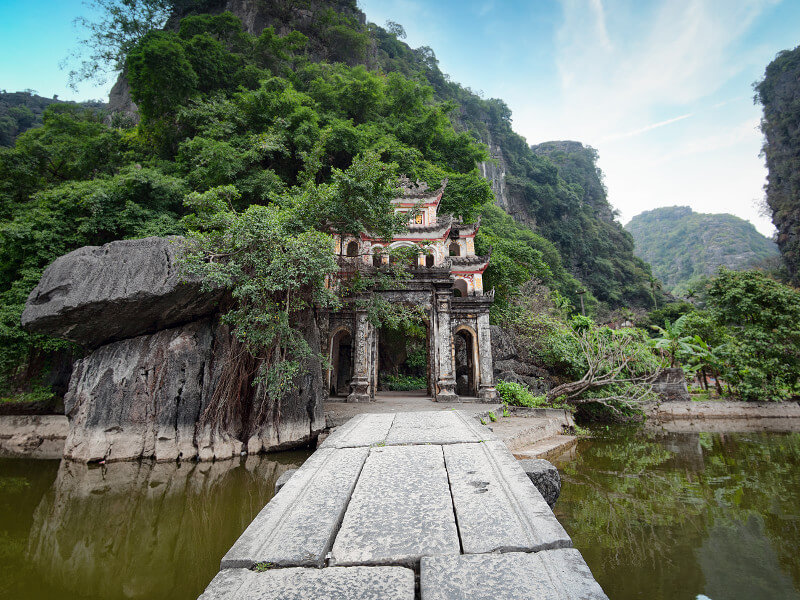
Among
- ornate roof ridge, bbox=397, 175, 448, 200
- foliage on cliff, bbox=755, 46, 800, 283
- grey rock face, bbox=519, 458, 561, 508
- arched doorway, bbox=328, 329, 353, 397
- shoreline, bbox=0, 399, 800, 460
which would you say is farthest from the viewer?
foliage on cliff, bbox=755, 46, 800, 283

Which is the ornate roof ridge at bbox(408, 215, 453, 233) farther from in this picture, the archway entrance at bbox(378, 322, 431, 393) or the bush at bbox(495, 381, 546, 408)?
the bush at bbox(495, 381, 546, 408)

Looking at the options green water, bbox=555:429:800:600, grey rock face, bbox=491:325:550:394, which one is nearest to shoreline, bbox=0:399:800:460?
green water, bbox=555:429:800:600

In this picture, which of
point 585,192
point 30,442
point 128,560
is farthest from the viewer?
point 585,192

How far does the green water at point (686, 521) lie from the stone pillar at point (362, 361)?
5.61 meters

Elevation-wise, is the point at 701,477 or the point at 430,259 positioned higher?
the point at 430,259

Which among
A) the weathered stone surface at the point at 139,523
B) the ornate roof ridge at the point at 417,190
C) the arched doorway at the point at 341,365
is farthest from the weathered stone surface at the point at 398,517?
the ornate roof ridge at the point at 417,190

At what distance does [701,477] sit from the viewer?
6461 millimetres

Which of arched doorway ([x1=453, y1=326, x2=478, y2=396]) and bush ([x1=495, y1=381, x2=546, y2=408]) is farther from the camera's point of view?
arched doorway ([x1=453, y1=326, x2=478, y2=396])

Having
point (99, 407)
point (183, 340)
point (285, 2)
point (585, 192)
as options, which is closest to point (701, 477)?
point (183, 340)

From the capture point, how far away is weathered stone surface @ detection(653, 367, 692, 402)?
14750 mm

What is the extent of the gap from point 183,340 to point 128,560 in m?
5.11

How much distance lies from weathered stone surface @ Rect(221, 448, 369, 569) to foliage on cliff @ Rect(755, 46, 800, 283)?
35.7 m

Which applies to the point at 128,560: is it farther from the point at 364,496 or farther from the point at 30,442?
the point at 30,442

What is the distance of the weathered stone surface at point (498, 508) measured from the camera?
6.19 ft
